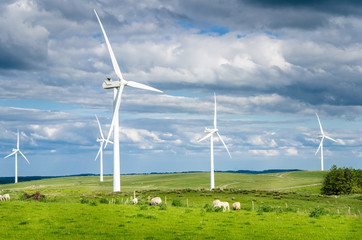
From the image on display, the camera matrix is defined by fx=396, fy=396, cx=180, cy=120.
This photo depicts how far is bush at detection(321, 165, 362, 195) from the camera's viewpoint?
9819cm

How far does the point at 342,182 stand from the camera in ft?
324

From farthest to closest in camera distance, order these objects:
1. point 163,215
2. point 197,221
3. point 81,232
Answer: point 163,215 → point 197,221 → point 81,232

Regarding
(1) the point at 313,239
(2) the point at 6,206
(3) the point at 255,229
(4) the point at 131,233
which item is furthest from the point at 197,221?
(2) the point at 6,206

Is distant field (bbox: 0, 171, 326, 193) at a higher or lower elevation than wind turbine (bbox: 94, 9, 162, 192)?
lower

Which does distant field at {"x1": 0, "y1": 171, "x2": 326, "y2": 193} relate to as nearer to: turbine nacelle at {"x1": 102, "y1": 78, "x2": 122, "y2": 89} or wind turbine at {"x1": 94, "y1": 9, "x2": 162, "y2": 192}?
wind turbine at {"x1": 94, "y1": 9, "x2": 162, "y2": 192}

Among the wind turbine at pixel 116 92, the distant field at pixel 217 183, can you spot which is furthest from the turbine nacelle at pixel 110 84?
the distant field at pixel 217 183

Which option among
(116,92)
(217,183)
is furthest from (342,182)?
(116,92)

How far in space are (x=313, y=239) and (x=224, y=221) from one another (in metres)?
8.33

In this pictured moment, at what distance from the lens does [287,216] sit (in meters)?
37.6

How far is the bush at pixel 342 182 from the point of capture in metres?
98.2

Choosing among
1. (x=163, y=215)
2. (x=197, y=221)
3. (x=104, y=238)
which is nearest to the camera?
(x=104, y=238)

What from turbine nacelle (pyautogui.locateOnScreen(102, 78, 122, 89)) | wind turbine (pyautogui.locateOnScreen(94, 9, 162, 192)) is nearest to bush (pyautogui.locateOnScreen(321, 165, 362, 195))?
wind turbine (pyautogui.locateOnScreen(94, 9, 162, 192))

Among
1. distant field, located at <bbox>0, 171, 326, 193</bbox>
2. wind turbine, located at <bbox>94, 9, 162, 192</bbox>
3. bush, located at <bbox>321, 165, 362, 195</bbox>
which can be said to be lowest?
distant field, located at <bbox>0, 171, 326, 193</bbox>

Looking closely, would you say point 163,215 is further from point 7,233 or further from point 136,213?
point 7,233
